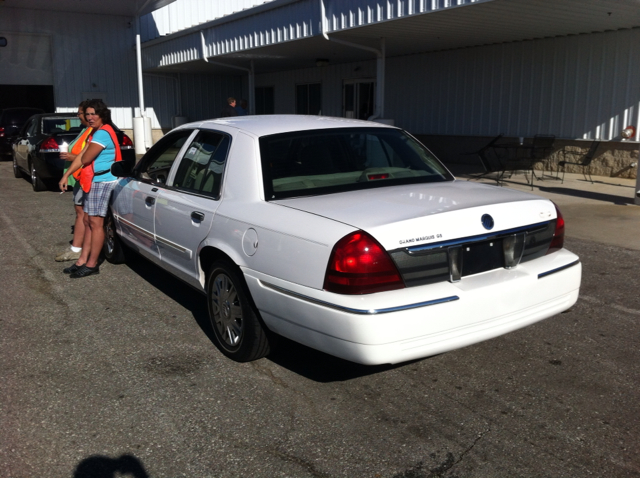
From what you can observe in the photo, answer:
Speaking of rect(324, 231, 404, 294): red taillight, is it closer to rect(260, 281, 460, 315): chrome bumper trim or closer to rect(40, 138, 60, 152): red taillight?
rect(260, 281, 460, 315): chrome bumper trim

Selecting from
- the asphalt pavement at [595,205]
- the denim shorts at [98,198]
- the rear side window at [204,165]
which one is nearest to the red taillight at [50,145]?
the denim shorts at [98,198]

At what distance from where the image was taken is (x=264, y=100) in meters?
25.8

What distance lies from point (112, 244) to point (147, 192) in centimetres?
165

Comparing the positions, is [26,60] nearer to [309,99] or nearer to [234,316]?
[309,99]

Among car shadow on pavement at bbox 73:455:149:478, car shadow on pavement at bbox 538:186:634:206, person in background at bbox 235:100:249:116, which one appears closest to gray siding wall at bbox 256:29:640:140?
car shadow on pavement at bbox 538:186:634:206

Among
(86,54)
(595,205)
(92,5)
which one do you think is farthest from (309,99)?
(595,205)

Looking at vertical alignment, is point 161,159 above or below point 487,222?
above

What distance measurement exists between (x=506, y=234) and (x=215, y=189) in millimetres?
1936

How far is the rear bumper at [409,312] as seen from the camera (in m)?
3.21

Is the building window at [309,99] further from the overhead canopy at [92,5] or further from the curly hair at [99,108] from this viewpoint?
the curly hair at [99,108]

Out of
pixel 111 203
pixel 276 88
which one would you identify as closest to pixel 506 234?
pixel 111 203

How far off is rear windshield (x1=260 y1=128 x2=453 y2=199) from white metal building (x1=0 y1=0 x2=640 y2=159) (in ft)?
19.9

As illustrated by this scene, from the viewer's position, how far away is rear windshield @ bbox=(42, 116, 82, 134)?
490 inches

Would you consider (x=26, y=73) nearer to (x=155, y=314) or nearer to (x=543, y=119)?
(x=543, y=119)
